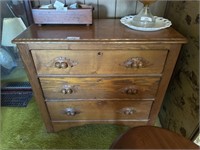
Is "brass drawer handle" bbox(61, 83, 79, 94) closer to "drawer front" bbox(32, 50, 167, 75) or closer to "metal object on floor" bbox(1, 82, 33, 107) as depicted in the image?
"drawer front" bbox(32, 50, 167, 75)

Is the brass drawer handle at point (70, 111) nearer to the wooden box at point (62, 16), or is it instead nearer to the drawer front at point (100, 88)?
the drawer front at point (100, 88)

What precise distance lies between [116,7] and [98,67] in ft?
1.74

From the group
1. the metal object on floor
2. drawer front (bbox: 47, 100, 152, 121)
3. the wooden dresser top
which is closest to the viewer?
the wooden dresser top

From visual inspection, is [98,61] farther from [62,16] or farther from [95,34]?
[62,16]

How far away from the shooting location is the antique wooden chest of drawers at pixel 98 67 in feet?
2.55

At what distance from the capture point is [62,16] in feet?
2.98

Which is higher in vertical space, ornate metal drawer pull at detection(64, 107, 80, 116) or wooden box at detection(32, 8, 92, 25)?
wooden box at detection(32, 8, 92, 25)

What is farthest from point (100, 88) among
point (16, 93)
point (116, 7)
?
point (16, 93)

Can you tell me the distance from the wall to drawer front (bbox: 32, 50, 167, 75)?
0.21 meters

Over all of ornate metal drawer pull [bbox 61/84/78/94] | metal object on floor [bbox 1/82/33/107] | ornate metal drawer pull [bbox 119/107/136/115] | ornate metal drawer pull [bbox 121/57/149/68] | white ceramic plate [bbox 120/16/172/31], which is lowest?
metal object on floor [bbox 1/82/33/107]

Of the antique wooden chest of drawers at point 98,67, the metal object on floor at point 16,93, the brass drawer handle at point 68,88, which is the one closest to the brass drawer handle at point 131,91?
the antique wooden chest of drawers at point 98,67

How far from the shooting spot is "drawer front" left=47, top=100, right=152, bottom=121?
1059mm

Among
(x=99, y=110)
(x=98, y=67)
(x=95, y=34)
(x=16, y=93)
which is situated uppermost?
(x=95, y=34)

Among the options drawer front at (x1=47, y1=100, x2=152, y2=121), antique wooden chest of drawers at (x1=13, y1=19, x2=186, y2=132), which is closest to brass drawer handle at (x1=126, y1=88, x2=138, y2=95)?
antique wooden chest of drawers at (x1=13, y1=19, x2=186, y2=132)
